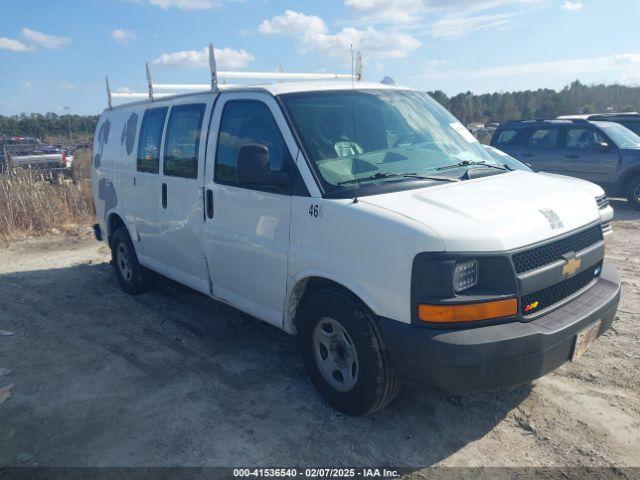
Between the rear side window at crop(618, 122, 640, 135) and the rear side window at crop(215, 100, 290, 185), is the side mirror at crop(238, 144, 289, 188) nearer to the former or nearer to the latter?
the rear side window at crop(215, 100, 290, 185)

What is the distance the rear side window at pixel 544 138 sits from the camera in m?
11.6

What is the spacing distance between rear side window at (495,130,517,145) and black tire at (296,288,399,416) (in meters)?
9.99

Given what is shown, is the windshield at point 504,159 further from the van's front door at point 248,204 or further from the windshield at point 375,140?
the van's front door at point 248,204

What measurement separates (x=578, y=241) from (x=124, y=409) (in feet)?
10.9

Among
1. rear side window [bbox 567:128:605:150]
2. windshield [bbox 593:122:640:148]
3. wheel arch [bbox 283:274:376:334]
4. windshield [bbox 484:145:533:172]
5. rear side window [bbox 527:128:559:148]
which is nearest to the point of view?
wheel arch [bbox 283:274:376:334]

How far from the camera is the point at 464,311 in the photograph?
9.37 ft

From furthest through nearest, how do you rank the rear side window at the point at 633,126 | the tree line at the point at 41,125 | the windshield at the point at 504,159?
the tree line at the point at 41,125, the rear side window at the point at 633,126, the windshield at the point at 504,159

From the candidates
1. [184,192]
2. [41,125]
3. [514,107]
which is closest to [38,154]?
[184,192]

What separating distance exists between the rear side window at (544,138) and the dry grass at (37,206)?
9694 millimetres

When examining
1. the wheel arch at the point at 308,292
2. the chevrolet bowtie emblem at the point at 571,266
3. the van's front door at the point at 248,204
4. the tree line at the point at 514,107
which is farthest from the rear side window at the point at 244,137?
the tree line at the point at 514,107

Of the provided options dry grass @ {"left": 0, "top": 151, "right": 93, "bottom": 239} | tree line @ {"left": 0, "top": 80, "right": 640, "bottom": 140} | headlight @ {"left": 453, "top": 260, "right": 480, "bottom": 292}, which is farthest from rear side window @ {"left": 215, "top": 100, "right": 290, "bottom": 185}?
tree line @ {"left": 0, "top": 80, "right": 640, "bottom": 140}

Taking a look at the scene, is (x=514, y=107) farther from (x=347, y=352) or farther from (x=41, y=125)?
(x=347, y=352)

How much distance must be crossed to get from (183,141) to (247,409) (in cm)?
249

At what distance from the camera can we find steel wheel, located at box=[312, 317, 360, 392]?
3.43m
